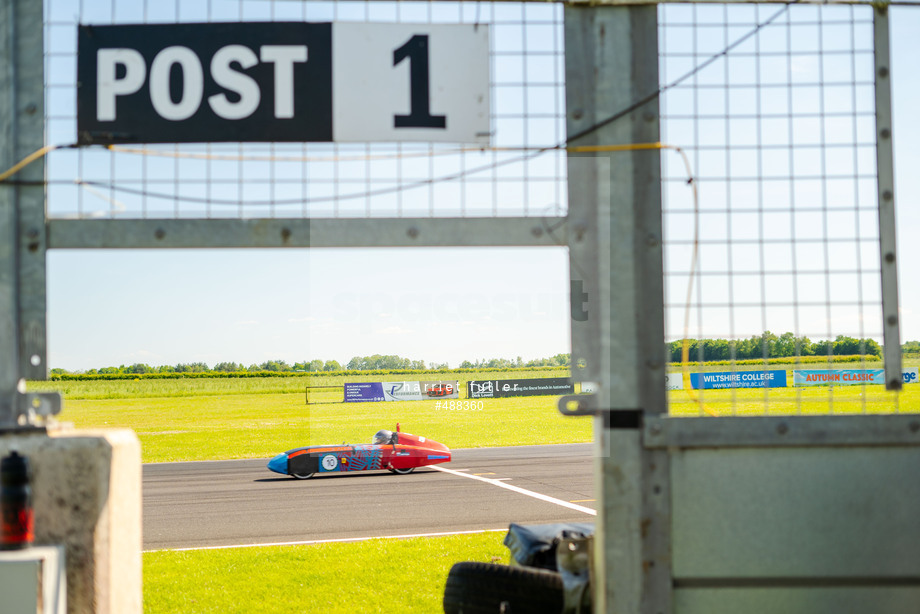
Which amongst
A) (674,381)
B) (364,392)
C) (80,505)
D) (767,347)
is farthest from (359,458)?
(364,392)

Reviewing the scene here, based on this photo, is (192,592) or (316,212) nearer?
(316,212)

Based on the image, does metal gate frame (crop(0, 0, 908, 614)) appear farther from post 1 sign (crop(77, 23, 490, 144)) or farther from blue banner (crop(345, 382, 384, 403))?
blue banner (crop(345, 382, 384, 403))

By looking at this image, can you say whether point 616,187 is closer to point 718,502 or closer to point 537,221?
point 537,221

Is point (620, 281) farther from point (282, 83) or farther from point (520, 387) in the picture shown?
point (520, 387)

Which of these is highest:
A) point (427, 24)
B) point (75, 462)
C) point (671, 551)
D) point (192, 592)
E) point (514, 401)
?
point (427, 24)

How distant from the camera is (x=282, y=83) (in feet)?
12.0

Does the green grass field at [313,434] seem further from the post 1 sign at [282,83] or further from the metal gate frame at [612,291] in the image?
the post 1 sign at [282,83]

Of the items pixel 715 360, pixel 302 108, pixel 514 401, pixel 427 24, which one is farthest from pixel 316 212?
pixel 514 401

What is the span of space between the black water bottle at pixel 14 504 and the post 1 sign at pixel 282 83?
1.79 m

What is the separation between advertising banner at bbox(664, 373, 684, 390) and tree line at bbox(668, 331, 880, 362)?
10cm

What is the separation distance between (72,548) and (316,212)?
2108 mm

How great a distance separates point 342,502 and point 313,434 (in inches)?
733

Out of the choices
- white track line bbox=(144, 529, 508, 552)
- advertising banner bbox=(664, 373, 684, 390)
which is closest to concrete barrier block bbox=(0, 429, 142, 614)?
advertising banner bbox=(664, 373, 684, 390)

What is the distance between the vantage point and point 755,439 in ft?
11.4
